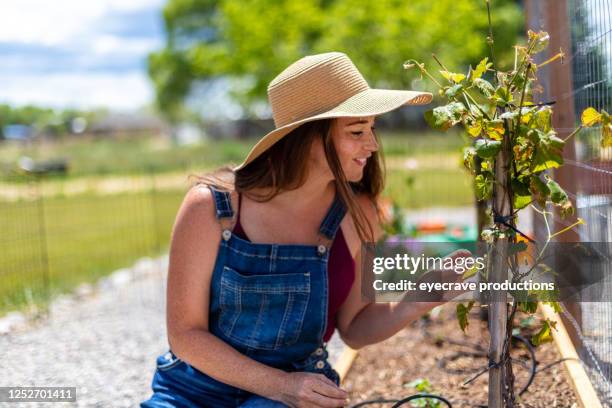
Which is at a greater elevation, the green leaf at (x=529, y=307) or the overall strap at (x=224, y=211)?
the overall strap at (x=224, y=211)

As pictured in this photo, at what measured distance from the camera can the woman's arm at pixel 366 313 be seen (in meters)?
2.34

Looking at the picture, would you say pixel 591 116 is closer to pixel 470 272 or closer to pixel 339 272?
pixel 470 272

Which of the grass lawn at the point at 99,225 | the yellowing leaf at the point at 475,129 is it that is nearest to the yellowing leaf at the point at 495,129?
the yellowing leaf at the point at 475,129

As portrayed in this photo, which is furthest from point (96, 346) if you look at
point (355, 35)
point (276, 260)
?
point (355, 35)

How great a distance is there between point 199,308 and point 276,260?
277 millimetres

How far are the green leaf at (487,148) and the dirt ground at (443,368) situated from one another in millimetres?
1135

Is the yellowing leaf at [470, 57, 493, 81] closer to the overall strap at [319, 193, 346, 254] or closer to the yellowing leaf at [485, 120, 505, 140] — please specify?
the yellowing leaf at [485, 120, 505, 140]

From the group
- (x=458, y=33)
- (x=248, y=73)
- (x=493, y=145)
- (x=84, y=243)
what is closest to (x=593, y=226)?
(x=493, y=145)

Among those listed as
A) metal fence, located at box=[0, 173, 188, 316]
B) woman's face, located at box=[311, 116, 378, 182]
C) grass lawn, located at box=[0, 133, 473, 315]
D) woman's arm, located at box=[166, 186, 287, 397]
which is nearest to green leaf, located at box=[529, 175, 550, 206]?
woman's face, located at box=[311, 116, 378, 182]

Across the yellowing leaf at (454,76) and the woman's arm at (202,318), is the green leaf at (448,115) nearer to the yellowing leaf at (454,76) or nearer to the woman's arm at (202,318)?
the yellowing leaf at (454,76)

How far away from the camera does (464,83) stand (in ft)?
6.07

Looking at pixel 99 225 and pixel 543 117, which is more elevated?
pixel 543 117

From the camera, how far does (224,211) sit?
230cm

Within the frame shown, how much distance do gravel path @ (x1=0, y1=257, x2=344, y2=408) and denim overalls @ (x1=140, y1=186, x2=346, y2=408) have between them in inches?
58.7
